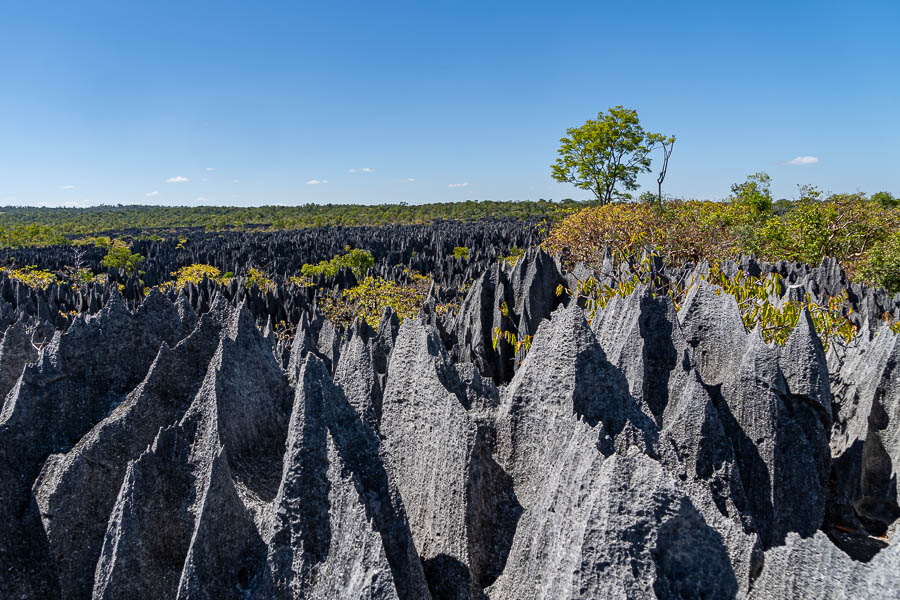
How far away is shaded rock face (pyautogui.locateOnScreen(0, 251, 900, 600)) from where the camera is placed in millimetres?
1399

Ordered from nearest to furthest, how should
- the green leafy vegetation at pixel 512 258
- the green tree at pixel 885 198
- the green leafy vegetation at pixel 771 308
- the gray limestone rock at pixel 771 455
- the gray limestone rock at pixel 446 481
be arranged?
the gray limestone rock at pixel 446 481 < the gray limestone rock at pixel 771 455 < the green leafy vegetation at pixel 771 308 < the green leafy vegetation at pixel 512 258 < the green tree at pixel 885 198

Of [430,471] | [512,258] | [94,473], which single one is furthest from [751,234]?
[94,473]

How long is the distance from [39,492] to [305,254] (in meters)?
32.2

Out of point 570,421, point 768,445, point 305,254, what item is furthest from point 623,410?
point 305,254

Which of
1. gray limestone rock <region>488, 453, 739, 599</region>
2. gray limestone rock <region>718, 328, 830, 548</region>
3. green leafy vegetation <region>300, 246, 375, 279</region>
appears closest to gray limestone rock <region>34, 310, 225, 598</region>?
gray limestone rock <region>488, 453, 739, 599</region>

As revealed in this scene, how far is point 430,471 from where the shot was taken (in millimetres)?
2031

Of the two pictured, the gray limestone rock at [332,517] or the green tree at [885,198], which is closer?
the gray limestone rock at [332,517]

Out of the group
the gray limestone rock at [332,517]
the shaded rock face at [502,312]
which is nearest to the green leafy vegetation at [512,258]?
the shaded rock face at [502,312]

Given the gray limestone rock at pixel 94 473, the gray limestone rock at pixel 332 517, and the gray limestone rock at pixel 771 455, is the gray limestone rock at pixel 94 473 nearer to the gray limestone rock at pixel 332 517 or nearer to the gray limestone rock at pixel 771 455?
the gray limestone rock at pixel 332 517

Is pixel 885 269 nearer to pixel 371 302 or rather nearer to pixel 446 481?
pixel 371 302

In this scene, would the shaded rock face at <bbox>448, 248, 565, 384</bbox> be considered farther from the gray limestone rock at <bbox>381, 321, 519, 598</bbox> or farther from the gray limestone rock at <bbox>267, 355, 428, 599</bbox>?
the gray limestone rock at <bbox>267, 355, 428, 599</bbox>

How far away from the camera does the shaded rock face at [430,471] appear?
1399 mm

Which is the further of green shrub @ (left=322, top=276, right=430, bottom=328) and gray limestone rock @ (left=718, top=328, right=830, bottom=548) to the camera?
green shrub @ (left=322, top=276, right=430, bottom=328)

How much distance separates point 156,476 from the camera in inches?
68.7
